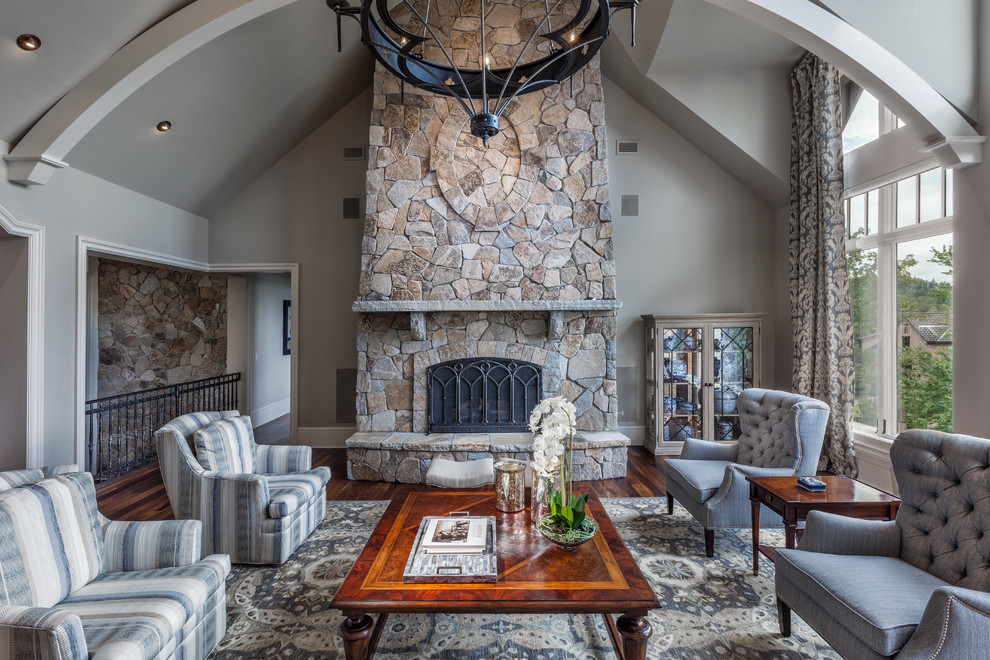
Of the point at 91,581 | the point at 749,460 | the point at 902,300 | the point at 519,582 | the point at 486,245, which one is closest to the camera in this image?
the point at 519,582

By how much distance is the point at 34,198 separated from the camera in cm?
346

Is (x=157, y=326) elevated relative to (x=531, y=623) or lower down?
elevated

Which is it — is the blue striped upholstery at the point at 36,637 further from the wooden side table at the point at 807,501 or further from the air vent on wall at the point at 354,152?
the air vent on wall at the point at 354,152

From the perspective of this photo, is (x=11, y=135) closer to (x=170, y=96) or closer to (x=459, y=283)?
(x=170, y=96)

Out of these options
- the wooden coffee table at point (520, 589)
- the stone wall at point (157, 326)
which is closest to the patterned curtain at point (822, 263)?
the wooden coffee table at point (520, 589)

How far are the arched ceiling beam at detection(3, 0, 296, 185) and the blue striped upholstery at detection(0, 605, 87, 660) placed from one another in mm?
3035

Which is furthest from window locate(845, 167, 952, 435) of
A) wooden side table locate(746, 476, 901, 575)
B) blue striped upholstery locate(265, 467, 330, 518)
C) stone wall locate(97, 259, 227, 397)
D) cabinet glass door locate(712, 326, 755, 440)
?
stone wall locate(97, 259, 227, 397)

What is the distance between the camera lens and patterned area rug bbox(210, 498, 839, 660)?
85.1 inches

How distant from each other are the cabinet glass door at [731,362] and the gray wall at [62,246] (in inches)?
226

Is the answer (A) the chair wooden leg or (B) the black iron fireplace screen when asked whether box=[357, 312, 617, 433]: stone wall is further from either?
(A) the chair wooden leg

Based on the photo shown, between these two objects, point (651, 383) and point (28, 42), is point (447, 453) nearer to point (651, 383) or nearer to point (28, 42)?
point (651, 383)

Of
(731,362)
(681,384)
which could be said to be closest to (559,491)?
(681,384)

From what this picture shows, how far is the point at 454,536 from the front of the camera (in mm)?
2184

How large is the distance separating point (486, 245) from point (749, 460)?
286 cm
